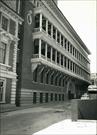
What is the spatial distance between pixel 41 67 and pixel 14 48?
326 inches

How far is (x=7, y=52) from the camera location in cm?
2384

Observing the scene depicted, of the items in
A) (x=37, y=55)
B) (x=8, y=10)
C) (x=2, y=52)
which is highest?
(x=8, y=10)

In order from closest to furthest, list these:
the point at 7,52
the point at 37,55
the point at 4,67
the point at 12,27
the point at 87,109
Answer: the point at 87,109, the point at 4,67, the point at 7,52, the point at 12,27, the point at 37,55

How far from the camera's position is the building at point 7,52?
2256 centimetres

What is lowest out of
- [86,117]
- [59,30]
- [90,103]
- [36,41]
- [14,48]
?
[86,117]

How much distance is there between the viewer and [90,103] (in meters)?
13.5

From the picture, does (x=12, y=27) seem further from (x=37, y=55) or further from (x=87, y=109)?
(x=87, y=109)

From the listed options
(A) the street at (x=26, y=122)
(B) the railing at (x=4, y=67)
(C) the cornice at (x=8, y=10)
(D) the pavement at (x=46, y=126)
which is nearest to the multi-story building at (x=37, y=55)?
(C) the cornice at (x=8, y=10)

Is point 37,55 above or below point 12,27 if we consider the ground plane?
below

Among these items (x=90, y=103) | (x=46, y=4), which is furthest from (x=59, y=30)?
(x=90, y=103)

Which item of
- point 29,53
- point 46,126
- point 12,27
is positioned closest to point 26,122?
point 46,126

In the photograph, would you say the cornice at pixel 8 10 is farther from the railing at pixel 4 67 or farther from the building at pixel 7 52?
the railing at pixel 4 67

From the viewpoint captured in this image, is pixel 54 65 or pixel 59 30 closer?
pixel 54 65

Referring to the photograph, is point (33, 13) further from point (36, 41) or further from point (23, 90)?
point (23, 90)
